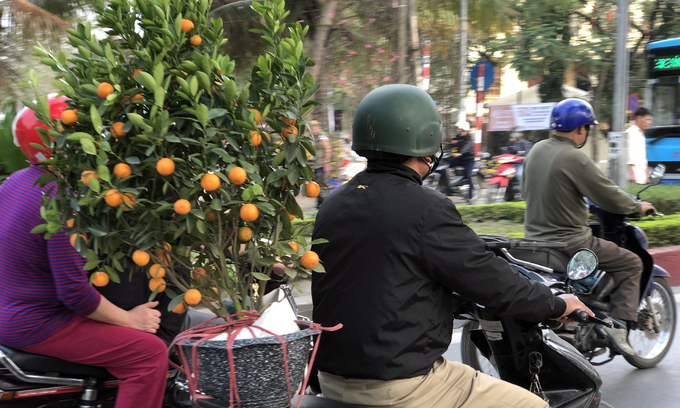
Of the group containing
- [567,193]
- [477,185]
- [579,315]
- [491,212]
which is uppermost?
[567,193]

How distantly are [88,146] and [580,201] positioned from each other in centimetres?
321

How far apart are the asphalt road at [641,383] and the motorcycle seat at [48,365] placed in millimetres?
2771

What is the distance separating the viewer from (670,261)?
265 inches

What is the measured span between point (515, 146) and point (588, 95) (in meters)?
7.63

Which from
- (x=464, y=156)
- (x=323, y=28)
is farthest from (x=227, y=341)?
(x=464, y=156)

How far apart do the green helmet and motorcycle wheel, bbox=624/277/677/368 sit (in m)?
2.81

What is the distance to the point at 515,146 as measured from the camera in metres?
15.2

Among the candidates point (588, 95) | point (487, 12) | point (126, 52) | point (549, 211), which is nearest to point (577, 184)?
point (549, 211)

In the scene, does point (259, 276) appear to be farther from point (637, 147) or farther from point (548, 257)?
→ point (637, 147)

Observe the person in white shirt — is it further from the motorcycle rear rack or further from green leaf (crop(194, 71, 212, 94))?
green leaf (crop(194, 71, 212, 94))

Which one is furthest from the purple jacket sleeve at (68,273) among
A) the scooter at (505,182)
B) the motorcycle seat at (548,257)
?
the scooter at (505,182)

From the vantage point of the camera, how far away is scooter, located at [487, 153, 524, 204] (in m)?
13.5

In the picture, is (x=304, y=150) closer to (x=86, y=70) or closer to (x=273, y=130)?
(x=273, y=130)

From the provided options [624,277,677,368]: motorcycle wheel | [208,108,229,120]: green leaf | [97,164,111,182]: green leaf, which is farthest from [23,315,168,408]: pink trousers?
[624,277,677,368]: motorcycle wheel
